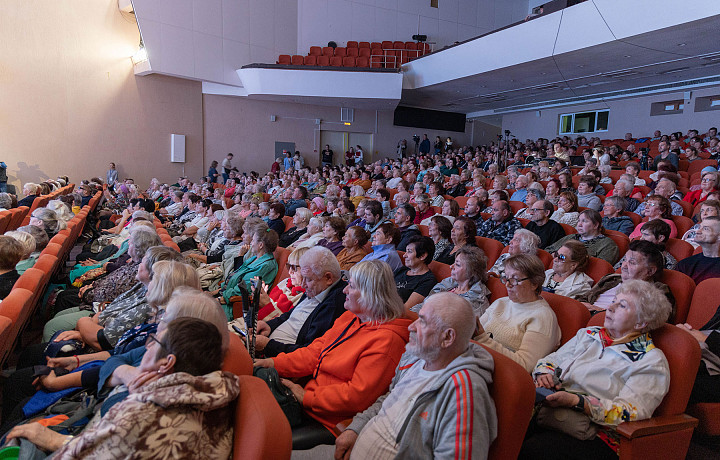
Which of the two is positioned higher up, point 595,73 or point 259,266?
point 595,73

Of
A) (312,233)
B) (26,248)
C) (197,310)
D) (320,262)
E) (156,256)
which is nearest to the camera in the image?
(197,310)

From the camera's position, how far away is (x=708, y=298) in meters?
2.05

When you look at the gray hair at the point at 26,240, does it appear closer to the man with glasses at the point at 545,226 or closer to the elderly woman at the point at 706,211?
the man with glasses at the point at 545,226

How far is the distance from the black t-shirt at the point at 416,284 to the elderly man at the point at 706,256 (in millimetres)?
1393

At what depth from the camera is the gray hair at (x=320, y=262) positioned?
215 centimetres

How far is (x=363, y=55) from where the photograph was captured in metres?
12.6

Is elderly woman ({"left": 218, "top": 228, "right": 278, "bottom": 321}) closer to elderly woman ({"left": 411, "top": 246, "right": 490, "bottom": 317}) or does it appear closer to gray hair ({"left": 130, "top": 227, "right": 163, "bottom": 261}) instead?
gray hair ({"left": 130, "top": 227, "right": 163, "bottom": 261})

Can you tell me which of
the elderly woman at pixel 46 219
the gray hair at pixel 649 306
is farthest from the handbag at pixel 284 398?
the elderly woman at pixel 46 219

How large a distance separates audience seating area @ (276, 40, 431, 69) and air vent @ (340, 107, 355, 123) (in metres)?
1.73

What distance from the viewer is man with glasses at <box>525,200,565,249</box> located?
3.62m

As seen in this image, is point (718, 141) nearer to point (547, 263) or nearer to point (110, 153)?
point (547, 263)

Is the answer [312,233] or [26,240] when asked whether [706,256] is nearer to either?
[312,233]

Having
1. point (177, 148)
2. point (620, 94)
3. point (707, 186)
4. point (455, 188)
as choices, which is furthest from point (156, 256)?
point (620, 94)

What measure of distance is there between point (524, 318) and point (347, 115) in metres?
12.6
